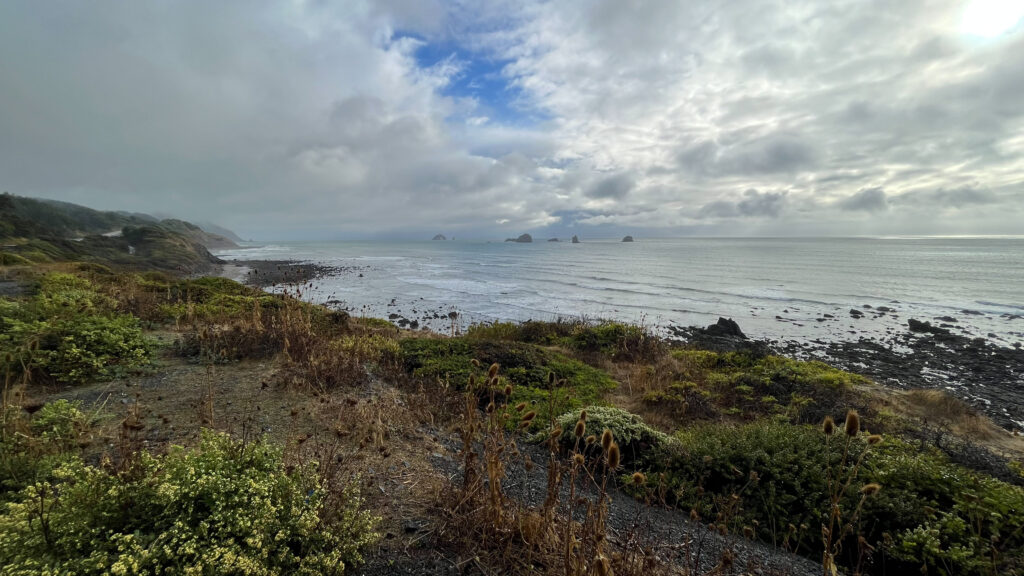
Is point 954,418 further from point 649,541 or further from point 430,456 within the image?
point 430,456

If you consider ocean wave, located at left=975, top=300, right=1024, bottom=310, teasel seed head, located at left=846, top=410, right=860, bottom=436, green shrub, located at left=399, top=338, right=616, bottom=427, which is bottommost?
ocean wave, located at left=975, top=300, right=1024, bottom=310

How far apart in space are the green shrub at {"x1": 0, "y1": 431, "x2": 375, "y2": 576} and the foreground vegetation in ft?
0.05

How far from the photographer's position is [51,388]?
534cm

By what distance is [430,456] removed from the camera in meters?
4.68

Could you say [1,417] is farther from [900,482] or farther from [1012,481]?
[1012,481]

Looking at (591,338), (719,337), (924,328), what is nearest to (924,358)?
(924,328)

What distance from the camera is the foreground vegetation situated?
229 centimetres

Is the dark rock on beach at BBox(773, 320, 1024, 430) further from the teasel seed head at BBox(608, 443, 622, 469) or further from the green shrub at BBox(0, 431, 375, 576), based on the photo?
the green shrub at BBox(0, 431, 375, 576)

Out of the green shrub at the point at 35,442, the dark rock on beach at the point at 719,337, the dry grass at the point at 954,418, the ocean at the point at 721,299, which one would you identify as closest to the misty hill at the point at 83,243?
the ocean at the point at 721,299

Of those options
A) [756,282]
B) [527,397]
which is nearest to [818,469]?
[527,397]

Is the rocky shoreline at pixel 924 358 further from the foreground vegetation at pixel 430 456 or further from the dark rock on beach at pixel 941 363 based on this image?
the foreground vegetation at pixel 430 456

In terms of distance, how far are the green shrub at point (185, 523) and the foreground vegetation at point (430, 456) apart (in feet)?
0.05

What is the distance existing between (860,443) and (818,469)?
4.25 ft

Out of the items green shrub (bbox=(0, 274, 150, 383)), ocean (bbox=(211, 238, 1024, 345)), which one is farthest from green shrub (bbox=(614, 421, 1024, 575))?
ocean (bbox=(211, 238, 1024, 345))
